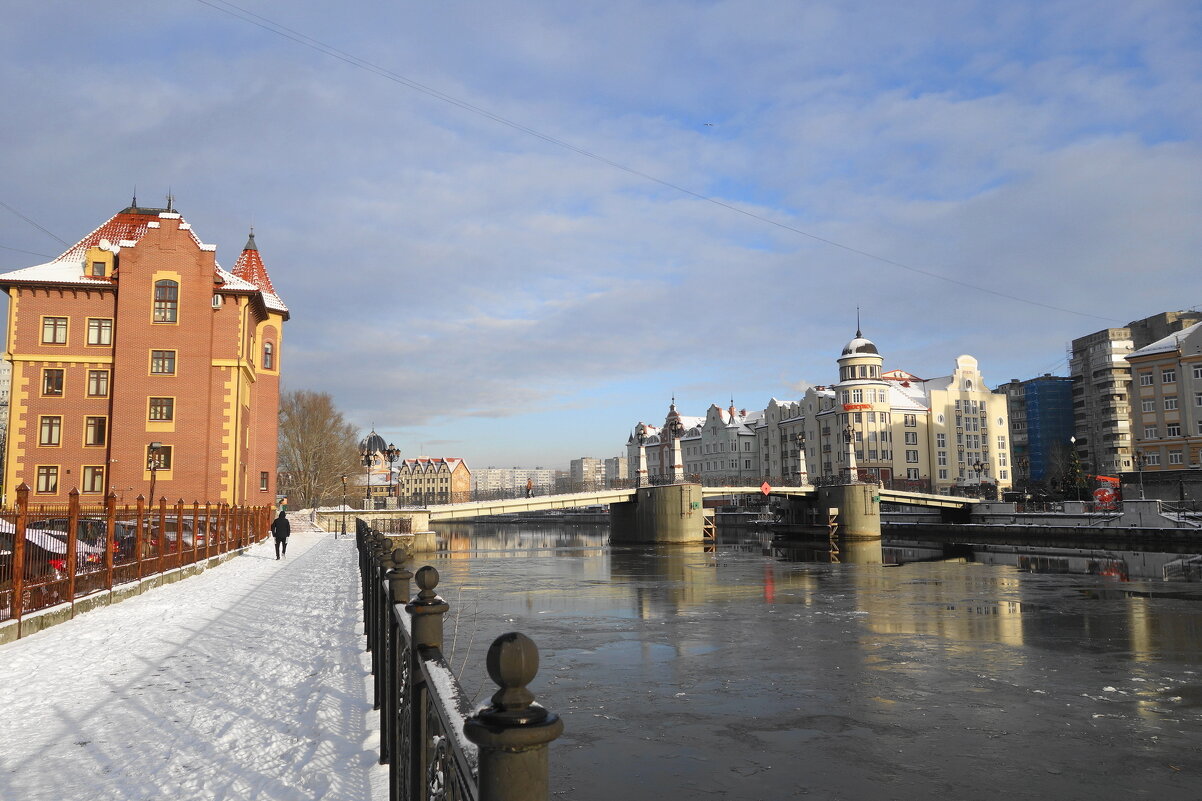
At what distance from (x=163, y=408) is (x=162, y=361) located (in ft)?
7.01

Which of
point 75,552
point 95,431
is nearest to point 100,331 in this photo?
point 95,431

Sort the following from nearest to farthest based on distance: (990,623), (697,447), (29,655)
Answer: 1. (29,655)
2. (990,623)
3. (697,447)

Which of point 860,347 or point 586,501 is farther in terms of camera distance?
point 860,347

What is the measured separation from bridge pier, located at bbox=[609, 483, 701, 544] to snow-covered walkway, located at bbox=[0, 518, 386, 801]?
148 feet

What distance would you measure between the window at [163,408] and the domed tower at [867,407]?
65835 millimetres

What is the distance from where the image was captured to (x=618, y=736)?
8.89m

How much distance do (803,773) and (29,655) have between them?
896 centimetres

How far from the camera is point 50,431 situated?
118ft

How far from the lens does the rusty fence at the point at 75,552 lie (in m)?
11.0

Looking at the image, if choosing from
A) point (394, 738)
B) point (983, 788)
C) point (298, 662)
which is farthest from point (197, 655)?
point (983, 788)

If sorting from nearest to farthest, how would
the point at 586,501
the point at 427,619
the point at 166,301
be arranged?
1. the point at 427,619
2. the point at 166,301
3. the point at 586,501

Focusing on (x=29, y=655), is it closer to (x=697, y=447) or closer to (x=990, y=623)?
(x=990, y=623)

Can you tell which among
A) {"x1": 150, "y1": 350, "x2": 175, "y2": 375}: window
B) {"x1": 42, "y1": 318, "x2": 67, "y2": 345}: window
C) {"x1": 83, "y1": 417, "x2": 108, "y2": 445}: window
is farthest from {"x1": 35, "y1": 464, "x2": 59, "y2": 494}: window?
{"x1": 150, "y1": 350, "x2": 175, "y2": 375}: window

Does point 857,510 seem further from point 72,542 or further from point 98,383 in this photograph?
point 72,542
